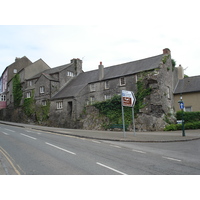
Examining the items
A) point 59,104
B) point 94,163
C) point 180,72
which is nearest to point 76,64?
point 59,104

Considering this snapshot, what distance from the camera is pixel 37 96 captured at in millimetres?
41062

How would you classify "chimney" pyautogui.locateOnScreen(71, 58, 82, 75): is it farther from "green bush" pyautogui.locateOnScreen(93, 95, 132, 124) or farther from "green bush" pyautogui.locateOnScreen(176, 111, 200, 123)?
"green bush" pyautogui.locateOnScreen(176, 111, 200, 123)

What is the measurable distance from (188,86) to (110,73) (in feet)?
41.4

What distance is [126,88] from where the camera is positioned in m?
31.2

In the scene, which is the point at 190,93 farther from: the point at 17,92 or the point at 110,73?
the point at 17,92

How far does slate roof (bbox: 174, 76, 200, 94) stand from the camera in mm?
30594

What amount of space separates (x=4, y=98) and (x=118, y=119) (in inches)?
1581

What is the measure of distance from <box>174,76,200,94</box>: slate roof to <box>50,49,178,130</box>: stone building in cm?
109

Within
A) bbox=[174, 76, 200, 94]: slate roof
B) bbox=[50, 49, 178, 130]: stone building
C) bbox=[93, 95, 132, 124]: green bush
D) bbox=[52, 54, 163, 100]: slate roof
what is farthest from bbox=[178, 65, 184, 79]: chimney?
bbox=[93, 95, 132, 124]: green bush

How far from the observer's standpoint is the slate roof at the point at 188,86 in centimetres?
3059

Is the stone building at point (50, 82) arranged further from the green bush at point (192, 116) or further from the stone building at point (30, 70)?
the green bush at point (192, 116)

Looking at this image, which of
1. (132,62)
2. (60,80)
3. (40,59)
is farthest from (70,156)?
(40,59)

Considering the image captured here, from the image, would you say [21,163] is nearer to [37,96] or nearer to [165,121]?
[165,121]

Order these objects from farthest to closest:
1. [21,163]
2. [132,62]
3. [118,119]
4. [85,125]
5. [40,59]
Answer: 1. [40,59]
2. [132,62]
3. [85,125]
4. [118,119]
5. [21,163]
